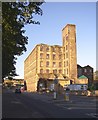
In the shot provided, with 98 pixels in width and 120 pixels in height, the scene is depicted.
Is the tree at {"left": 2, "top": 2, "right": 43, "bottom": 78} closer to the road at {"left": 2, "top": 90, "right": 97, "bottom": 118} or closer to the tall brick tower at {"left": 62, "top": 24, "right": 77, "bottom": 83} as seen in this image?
the road at {"left": 2, "top": 90, "right": 97, "bottom": 118}

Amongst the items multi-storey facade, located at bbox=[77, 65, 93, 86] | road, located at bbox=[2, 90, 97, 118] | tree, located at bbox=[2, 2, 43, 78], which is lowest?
road, located at bbox=[2, 90, 97, 118]

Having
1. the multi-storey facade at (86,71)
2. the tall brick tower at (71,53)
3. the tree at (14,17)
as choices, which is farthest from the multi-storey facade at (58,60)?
the tree at (14,17)

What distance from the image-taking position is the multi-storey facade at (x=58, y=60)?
132 meters

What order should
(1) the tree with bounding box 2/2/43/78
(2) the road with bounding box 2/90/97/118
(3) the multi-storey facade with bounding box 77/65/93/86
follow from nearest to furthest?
1. (1) the tree with bounding box 2/2/43/78
2. (2) the road with bounding box 2/90/97/118
3. (3) the multi-storey facade with bounding box 77/65/93/86

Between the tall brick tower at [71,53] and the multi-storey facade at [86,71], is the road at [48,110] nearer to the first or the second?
the tall brick tower at [71,53]

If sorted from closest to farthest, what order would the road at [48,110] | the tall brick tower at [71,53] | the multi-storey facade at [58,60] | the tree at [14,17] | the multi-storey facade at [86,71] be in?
1. the tree at [14,17]
2. the road at [48,110]
3. the tall brick tower at [71,53]
4. the multi-storey facade at [58,60]
5. the multi-storey facade at [86,71]

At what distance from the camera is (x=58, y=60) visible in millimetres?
149625

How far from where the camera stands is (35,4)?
21031mm

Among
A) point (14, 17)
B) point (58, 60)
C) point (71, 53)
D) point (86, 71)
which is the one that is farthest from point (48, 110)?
point (58, 60)

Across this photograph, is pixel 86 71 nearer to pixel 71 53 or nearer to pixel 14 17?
pixel 71 53

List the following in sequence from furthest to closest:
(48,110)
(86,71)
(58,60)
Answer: (58,60) < (86,71) < (48,110)

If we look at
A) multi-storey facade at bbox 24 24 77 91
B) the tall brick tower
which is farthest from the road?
multi-storey facade at bbox 24 24 77 91

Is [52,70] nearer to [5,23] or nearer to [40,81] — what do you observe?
Result: [40,81]

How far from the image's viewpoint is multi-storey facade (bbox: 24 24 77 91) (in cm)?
13188
